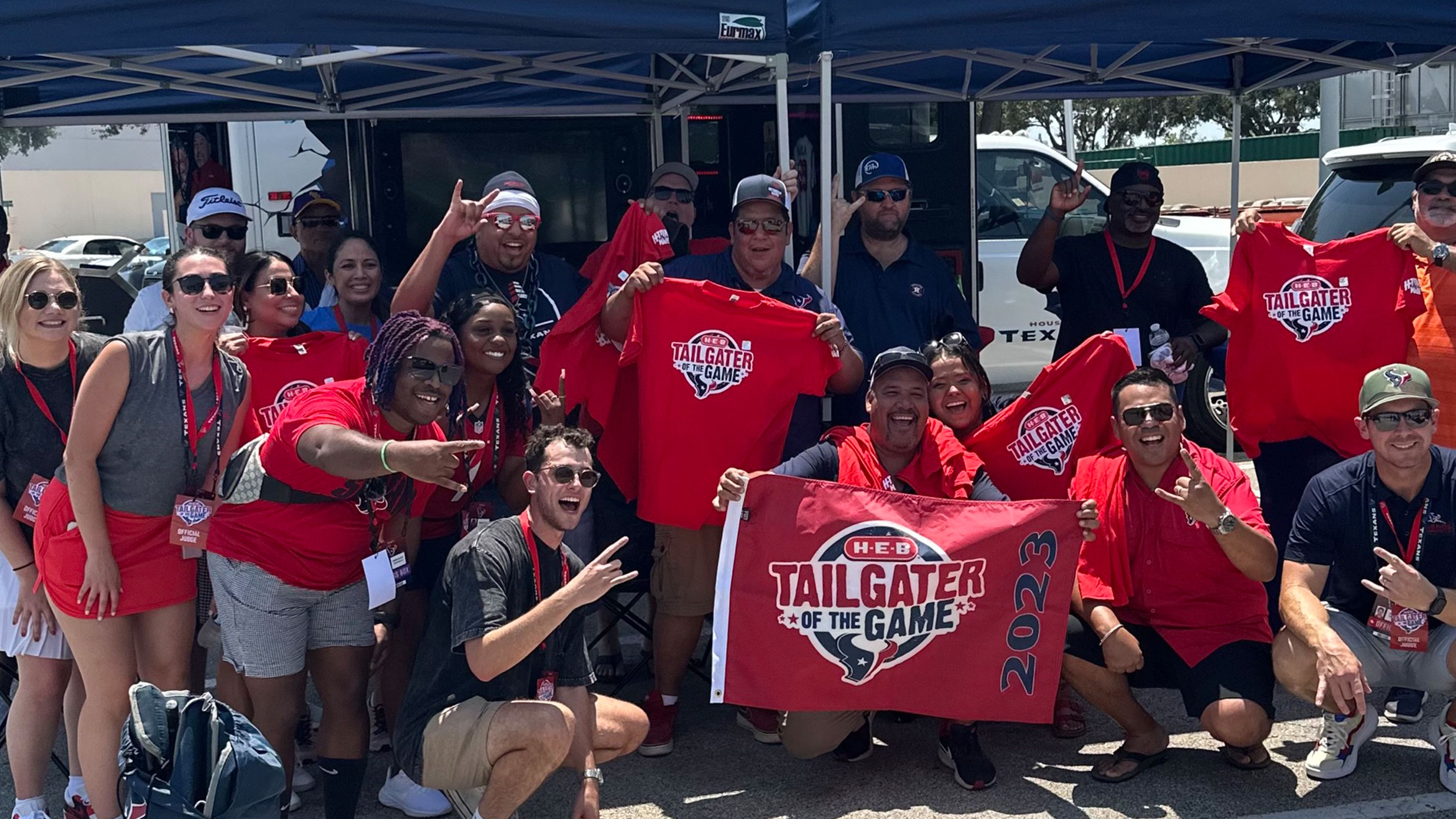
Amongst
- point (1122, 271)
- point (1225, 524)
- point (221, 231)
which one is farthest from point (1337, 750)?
point (221, 231)

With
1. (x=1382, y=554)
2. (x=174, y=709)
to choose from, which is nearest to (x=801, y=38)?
(x=1382, y=554)

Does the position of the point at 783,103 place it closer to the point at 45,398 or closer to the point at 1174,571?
the point at 1174,571

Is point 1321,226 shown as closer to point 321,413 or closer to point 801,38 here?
point 801,38

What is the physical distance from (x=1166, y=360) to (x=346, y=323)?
3259 millimetres

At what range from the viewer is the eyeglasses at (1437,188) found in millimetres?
5055

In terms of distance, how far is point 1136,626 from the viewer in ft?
15.1

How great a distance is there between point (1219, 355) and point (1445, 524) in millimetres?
4490

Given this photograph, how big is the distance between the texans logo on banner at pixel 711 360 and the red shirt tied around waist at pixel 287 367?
108 centimetres

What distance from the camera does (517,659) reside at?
372 centimetres

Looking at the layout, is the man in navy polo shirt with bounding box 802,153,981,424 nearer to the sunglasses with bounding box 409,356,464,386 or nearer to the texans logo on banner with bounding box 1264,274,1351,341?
the texans logo on banner with bounding box 1264,274,1351,341

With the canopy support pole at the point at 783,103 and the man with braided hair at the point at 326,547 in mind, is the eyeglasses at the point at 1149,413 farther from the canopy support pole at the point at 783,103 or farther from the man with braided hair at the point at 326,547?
the man with braided hair at the point at 326,547

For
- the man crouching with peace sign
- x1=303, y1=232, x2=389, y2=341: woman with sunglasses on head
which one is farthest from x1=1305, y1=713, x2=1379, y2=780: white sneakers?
x1=303, y1=232, x2=389, y2=341: woman with sunglasses on head

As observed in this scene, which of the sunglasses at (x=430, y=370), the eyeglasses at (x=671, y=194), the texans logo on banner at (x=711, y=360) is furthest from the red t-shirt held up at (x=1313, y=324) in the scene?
the sunglasses at (x=430, y=370)

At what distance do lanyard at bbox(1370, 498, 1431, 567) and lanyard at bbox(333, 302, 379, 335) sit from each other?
3.44 m
